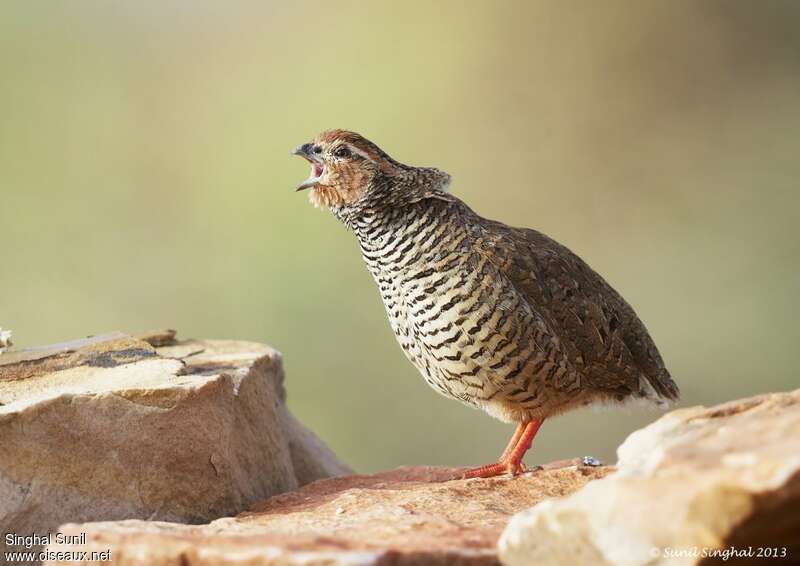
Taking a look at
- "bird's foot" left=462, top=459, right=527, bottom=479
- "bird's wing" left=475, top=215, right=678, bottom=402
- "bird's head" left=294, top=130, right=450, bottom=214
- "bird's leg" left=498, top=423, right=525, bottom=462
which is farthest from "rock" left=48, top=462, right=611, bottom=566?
"bird's head" left=294, top=130, right=450, bottom=214

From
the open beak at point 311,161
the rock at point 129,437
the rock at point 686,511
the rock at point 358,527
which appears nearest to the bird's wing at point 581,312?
the rock at point 358,527

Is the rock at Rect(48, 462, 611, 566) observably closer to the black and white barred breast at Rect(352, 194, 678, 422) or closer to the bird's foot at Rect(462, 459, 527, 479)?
the bird's foot at Rect(462, 459, 527, 479)

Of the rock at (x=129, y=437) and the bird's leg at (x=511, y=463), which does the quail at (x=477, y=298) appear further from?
the rock at (x=129, y=437)

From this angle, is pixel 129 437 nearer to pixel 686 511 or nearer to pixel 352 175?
pixel 352 175

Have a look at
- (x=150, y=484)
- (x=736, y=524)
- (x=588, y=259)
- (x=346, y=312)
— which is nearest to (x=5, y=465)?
(x=150, y=484)

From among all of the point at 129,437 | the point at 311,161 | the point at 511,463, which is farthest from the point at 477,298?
the point at 129,437

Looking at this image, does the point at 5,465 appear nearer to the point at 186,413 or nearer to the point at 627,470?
the point at 186,413

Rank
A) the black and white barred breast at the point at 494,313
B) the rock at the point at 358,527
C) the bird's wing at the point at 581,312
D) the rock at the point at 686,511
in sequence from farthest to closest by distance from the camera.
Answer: the bird's wing at the point at 581,312
the black and white barred breast at the point at 494,313
the rock at the point at 358,527
the rock at the point at 686,511

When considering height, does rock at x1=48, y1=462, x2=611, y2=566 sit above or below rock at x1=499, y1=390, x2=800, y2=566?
below
